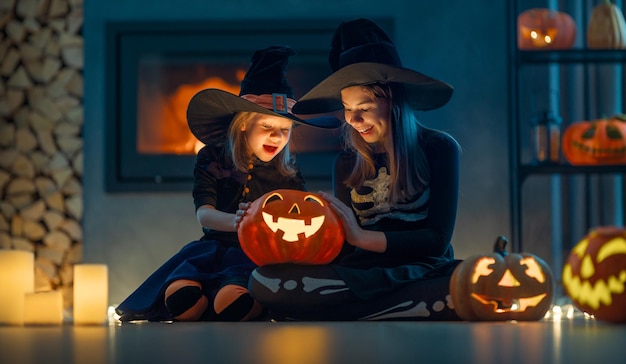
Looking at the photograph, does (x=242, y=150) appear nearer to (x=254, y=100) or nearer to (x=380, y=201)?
(x=254, y=100)

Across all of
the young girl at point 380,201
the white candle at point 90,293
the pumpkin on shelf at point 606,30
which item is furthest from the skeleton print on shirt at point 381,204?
the pumpkin on shelf at point 606,30

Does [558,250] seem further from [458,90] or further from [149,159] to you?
[149,159]

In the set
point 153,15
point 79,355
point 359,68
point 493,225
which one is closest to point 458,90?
point 493,225

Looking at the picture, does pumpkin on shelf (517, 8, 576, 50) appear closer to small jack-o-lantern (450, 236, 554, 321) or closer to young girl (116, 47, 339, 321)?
young girl (116, 47, 339, 321)

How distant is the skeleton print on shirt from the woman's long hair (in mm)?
13

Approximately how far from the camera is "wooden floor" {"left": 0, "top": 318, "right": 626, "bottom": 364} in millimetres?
1277

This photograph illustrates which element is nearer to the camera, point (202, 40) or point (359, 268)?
point (359, 268)

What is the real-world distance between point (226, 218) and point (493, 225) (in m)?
1.86

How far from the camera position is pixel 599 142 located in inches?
137

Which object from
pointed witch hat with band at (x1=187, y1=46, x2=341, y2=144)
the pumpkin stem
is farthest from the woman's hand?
pointed witch hat with band at (x1=187, y1=46, x2=341, y2=144)

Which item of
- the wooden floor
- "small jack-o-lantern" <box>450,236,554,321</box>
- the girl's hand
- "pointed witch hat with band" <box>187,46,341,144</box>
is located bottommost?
the wooden floor

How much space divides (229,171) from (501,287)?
777 mm

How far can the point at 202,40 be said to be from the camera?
3.85m

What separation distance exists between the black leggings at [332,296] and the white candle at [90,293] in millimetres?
319
